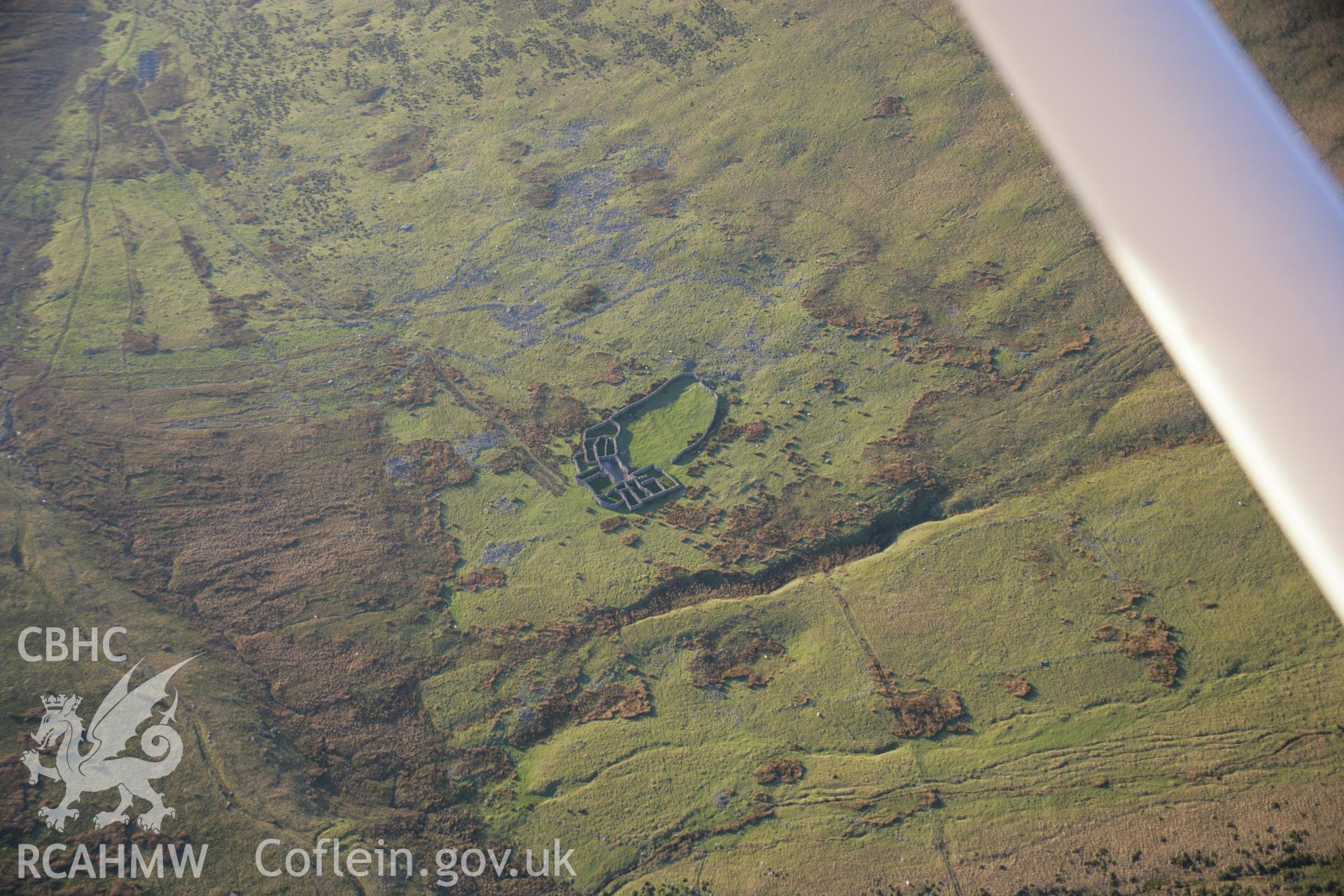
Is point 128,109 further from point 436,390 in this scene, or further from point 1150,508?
point 1150,508

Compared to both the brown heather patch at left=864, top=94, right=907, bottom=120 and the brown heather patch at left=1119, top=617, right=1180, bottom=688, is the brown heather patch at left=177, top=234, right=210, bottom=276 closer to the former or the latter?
the brown heather patch at left=864, top=94, right=907, bottom=120

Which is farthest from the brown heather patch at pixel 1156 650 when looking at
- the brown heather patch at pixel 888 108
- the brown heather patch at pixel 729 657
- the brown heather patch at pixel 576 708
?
the brown heather patch at pixel 888 108

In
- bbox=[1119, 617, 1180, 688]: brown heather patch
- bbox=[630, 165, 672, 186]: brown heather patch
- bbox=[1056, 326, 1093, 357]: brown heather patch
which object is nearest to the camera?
bbox=[1119, 617, 1180, 688]: brown heather patch

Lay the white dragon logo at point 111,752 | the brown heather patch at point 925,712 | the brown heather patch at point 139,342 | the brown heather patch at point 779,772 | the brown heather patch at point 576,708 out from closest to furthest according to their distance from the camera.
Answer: the white dragon logo at point 111,752 < the brown heather patch at point 779,772 < the brown heather patch at point 925,712 < the brown heather patch at point 576,708 < the brown heather patch at point 139,342

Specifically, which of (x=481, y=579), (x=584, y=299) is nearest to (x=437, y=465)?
(x=481, y=579)

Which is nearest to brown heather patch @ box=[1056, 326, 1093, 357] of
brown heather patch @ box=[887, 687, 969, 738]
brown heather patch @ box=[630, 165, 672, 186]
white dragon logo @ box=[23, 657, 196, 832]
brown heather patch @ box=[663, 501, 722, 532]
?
brown heather patch @ box=[887, 687, 969, 738]

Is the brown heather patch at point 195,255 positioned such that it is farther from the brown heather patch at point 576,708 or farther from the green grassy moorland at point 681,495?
the brown heather patch at point 576,708
